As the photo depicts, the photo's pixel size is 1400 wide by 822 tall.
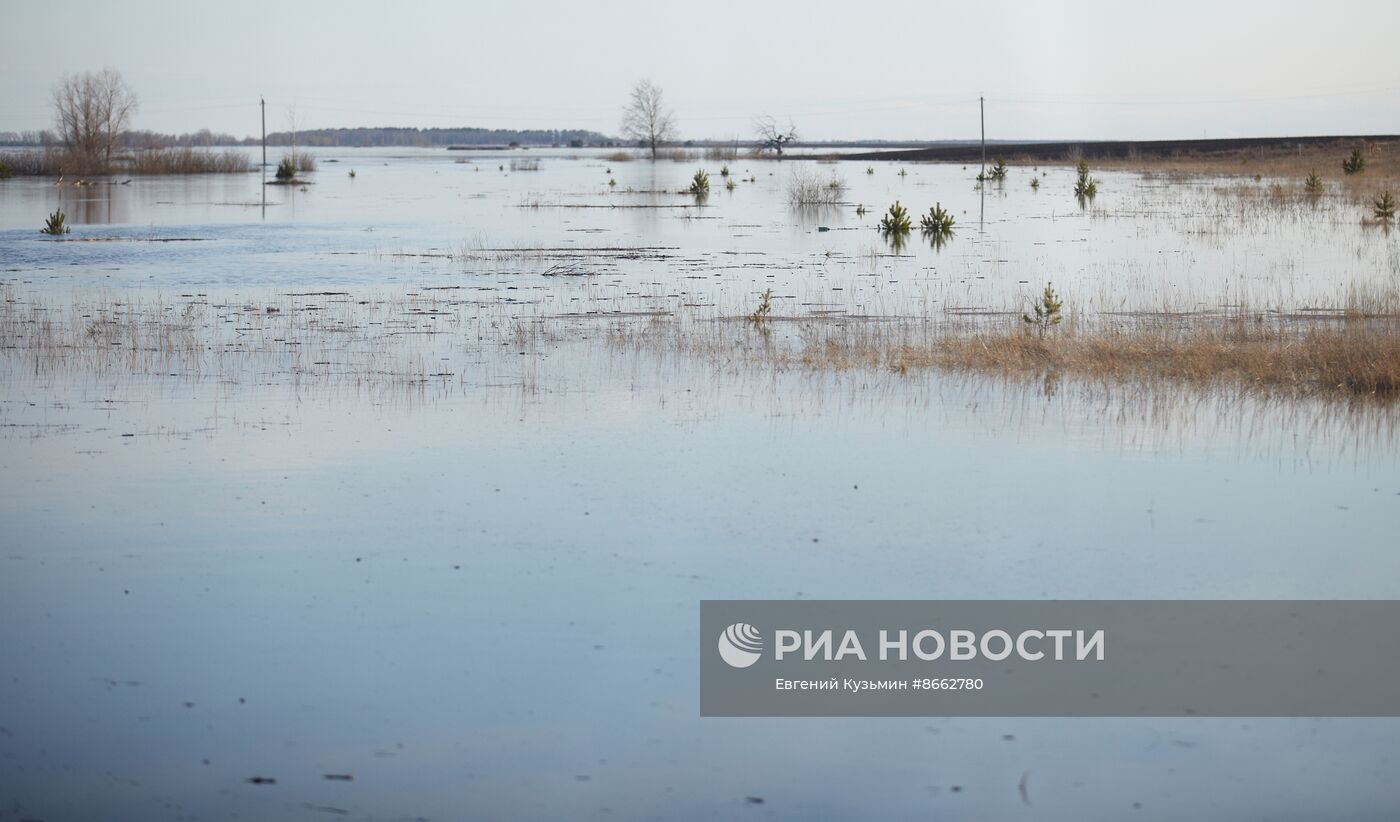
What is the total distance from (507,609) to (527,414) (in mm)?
4942

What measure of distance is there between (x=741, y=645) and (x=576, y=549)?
1.74 m

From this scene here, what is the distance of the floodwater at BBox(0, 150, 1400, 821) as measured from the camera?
17.1 feet

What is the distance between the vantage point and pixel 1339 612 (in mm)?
6945

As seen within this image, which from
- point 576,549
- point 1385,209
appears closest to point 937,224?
point 1385,209

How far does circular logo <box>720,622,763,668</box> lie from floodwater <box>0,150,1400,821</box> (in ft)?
0.84

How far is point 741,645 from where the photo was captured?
21.3 ft

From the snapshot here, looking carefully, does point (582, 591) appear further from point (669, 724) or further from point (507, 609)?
point (669, 724)

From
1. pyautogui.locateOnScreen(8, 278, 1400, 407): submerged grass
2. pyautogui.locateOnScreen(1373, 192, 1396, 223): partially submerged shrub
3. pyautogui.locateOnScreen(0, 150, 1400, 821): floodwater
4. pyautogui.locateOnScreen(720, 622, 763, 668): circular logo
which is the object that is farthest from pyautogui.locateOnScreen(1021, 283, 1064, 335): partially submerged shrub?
pyautogui.locateOnScreen(1373, 192, 1396, 223): partially submerged shrub

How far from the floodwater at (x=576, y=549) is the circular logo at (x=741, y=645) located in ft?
0.84

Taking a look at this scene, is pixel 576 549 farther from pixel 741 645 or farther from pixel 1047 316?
pixel 1047 316

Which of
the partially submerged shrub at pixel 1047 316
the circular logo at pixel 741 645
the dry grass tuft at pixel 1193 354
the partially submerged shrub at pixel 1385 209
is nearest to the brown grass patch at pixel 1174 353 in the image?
the dry grass tuft at pixel 1193 354

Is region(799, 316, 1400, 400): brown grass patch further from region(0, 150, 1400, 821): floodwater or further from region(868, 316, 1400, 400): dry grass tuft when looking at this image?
region(0, 150, 1400, 821): floodwater

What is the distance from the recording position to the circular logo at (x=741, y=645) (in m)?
6.32

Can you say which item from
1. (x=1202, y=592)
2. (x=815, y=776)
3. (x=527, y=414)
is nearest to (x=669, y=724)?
(x=815, y=776)
